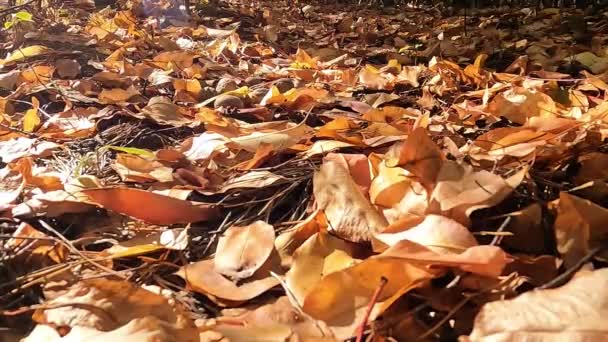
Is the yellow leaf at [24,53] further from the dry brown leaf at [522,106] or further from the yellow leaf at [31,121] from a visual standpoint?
the dry brown leaf at [522,106]

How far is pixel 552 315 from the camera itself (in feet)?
1.61

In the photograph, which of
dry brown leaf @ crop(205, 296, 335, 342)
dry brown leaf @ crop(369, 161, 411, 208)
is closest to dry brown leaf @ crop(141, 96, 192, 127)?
dry brown leaf @ crop(369, 161, 411, 208)

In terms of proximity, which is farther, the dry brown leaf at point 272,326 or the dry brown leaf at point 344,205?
the dry brown leaf at point 344,205

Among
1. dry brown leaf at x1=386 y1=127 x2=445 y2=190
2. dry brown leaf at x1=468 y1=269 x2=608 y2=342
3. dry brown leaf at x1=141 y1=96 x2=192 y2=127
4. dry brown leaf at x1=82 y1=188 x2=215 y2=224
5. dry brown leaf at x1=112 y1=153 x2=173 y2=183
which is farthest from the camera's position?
dry brown leaf at x1=141 y1=96 x2=192 y2=127

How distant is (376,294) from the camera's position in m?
0.54

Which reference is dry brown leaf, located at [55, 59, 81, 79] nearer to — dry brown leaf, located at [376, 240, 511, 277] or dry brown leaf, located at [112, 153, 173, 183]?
dry brown leaf, located at [112, 153, 173, 183]

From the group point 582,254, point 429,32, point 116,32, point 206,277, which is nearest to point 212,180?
point 206,277

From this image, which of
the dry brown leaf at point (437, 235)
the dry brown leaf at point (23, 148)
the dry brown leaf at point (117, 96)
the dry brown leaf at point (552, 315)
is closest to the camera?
the dry brown leaf at point (552, 315)

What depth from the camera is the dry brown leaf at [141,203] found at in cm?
80

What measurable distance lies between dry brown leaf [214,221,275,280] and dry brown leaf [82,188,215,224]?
9 centimetres

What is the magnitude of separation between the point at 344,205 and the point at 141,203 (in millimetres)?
281

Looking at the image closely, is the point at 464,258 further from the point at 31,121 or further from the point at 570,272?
the point at 31,121

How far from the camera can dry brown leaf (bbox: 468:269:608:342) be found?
476 millimetres

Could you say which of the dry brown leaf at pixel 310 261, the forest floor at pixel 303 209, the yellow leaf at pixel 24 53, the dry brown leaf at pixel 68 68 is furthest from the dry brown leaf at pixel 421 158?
the yellow leaf at pixel 24 53
